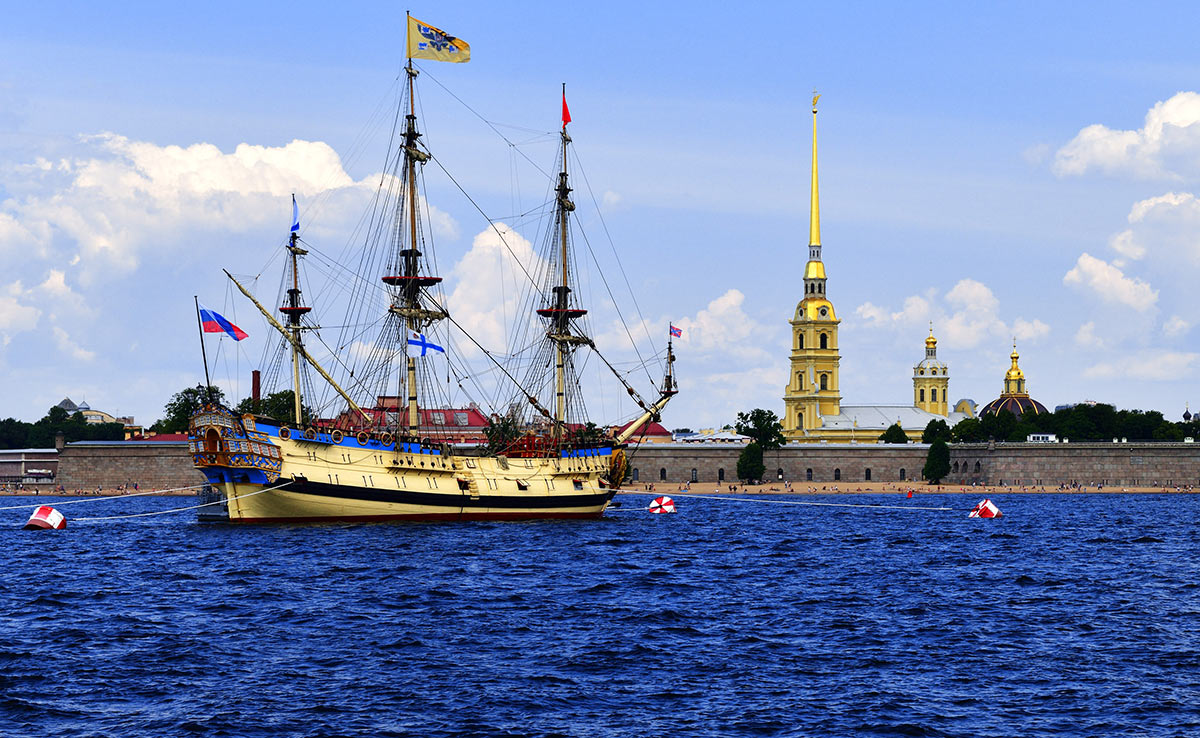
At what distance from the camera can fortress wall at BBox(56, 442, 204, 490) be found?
156375mm

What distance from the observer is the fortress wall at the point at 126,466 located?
156375 mm

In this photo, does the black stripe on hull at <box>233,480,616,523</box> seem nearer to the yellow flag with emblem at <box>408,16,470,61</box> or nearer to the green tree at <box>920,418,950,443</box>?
the yellow flag with emblem at <box>408,16,470,61</box>

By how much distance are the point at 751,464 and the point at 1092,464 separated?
39.5m

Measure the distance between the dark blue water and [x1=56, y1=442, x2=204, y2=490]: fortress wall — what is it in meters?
94.3

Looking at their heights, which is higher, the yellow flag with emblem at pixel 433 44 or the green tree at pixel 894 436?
the yellow flag with emblem at pixel 433 44

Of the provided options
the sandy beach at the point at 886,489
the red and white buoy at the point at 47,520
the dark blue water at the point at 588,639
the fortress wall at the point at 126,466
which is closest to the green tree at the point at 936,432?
the sandy beach at the point at 886,489

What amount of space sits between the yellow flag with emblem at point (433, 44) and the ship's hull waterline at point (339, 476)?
2209cm

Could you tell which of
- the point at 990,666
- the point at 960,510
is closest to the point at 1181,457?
the point at 960,510

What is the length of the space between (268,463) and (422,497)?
28.1ft

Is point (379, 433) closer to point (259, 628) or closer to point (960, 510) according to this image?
point (259, 628)

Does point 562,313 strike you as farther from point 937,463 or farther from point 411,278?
point 937,463

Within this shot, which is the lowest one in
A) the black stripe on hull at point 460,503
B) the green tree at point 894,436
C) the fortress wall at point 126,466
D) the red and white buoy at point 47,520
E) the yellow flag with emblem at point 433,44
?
the red and white buoy at point 47,520

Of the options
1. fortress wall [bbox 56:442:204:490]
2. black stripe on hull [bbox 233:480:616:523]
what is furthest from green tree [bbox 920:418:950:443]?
black stripe on hull [bbox 233:480:616:523]

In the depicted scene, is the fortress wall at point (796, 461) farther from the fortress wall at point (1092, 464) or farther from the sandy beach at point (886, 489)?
the fortress wall at point (1092, 464)
